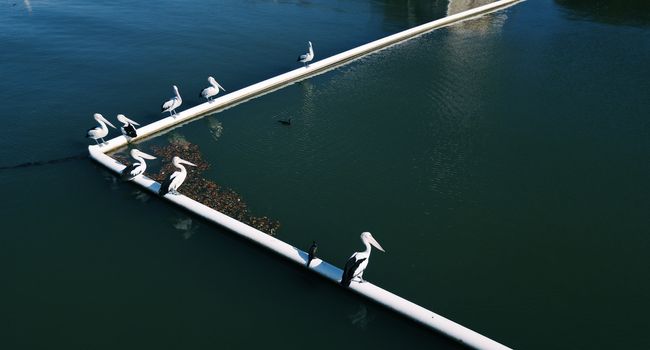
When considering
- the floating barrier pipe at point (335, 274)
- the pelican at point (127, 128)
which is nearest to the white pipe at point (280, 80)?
the pelican at point (127, 128)

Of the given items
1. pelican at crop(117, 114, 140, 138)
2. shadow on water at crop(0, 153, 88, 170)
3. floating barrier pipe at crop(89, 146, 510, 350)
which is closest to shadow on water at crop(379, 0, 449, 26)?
pelican at crop(117, 114, 140, 138)

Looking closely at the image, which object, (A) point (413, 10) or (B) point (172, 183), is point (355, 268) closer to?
(B) point (172, 183)

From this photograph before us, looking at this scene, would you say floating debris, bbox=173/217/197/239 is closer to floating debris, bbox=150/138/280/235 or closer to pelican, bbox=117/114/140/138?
floating debris, bbox=150/138/280/235

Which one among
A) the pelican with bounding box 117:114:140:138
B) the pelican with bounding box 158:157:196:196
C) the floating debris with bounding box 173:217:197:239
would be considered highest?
the pelican with bounding box 117:114:140:138

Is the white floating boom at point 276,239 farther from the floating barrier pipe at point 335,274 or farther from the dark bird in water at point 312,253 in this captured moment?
the dark bird in water at point 312,253

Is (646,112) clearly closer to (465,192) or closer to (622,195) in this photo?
(622,195)

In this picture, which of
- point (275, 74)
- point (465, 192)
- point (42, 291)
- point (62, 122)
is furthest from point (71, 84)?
point (465, 192)

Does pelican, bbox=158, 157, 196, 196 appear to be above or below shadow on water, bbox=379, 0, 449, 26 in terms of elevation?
below
